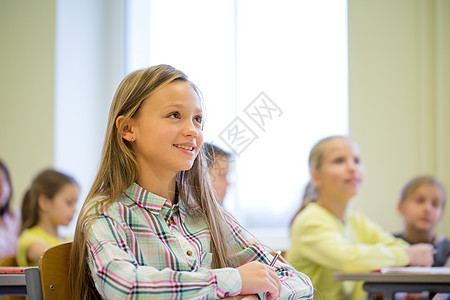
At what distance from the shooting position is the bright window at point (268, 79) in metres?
3.71

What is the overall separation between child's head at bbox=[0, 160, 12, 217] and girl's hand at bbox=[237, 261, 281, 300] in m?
2.40

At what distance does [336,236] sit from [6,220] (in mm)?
2036

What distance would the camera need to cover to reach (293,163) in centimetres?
376

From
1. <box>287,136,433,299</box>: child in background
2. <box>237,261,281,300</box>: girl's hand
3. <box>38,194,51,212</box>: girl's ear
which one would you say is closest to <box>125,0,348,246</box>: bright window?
<box>287,136,433,299</box>: child in background

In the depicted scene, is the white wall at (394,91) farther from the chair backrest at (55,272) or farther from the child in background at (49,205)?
the chair backrest at (55,272)

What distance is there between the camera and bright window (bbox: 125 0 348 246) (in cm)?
371

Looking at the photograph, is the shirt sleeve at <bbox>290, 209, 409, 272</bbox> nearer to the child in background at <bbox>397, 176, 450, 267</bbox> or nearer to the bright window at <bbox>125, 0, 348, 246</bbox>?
the child in background at <bbox>397, 176, 450, 267</bbox>

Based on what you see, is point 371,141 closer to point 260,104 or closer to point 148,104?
point 260,104

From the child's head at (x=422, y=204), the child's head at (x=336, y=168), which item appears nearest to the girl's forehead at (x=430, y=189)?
the child's head at (x=422, y=204)

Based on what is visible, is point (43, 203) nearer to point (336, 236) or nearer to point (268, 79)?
point (336, 236)

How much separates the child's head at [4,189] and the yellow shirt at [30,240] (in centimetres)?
43

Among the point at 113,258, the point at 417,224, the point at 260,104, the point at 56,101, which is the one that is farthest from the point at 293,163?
Answer: the point at 113,258

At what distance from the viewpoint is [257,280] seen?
116 cm

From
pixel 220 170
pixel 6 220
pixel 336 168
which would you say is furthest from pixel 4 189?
pixel 336 168
